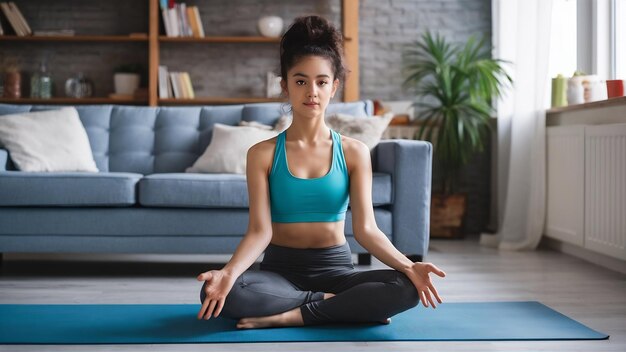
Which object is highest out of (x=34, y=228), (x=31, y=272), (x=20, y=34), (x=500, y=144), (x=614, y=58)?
(x=20, y=34)

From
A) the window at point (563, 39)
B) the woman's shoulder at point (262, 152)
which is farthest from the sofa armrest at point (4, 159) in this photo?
the window at point (563, 39)

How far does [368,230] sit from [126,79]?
351cm

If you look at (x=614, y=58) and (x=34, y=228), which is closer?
(x=34, y=228)

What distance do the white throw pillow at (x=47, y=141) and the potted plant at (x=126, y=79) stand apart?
5.04 feet

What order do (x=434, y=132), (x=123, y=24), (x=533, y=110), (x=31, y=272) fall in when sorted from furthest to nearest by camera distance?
(x=123, y=24) < (x=434, y=132) < (x=533, y=110) < (x=31, y=272)

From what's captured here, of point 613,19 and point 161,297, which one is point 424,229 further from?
point 613,19

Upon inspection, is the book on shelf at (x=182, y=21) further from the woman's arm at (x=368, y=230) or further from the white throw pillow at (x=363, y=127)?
the woman's arm at (x=368, y=230)

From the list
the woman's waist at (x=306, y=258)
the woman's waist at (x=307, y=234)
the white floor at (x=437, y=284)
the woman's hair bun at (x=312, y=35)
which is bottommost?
the white floor at (x=437, y=284)

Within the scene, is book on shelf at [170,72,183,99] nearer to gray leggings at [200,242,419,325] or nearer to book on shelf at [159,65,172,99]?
book on shelf at [159,65,172,99]

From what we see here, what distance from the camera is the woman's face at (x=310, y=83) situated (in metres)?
2.19

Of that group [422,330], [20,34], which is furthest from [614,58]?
[20,34]

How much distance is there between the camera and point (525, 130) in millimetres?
4445

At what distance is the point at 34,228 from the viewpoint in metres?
3.21

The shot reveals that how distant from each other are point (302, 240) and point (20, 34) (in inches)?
147
